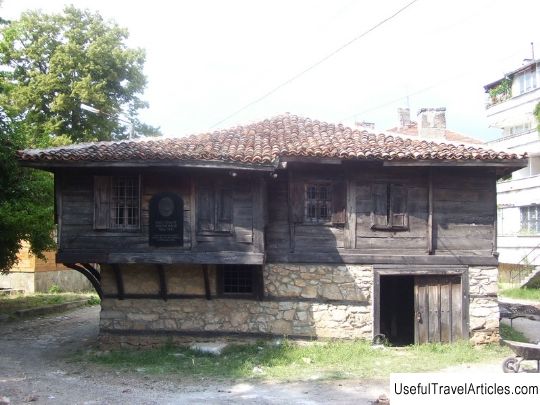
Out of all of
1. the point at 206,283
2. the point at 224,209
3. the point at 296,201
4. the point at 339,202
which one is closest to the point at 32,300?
the point at 206,283

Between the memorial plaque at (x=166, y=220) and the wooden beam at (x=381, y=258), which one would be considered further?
the wooden beam at (x=381, y=258)

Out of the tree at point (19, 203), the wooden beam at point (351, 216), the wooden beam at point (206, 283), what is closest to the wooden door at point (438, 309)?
the wooden beam at point (351, 216)

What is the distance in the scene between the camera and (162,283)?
12.4 metres

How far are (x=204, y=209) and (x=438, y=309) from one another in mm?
5778

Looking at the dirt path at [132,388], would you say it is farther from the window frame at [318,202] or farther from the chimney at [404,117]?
the chimney at [404,117]

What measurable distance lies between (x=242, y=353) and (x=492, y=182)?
6864 mm

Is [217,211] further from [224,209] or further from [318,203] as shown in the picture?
[318,203]

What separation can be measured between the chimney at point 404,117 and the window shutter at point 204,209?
77.0 ft

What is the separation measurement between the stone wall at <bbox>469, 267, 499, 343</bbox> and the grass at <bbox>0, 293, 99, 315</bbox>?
45.9ft

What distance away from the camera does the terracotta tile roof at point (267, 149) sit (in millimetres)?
11320

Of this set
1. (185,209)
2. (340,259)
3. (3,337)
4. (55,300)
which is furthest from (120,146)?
(55,300)

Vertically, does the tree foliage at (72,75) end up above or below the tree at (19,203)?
above

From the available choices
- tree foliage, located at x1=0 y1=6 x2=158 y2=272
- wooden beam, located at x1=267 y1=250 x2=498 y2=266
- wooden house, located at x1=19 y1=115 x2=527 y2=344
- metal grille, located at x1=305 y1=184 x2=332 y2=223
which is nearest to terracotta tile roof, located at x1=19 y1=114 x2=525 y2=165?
wooden house, located at x1=19 y1=115 x2=527 y2=344

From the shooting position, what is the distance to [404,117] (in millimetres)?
33375
